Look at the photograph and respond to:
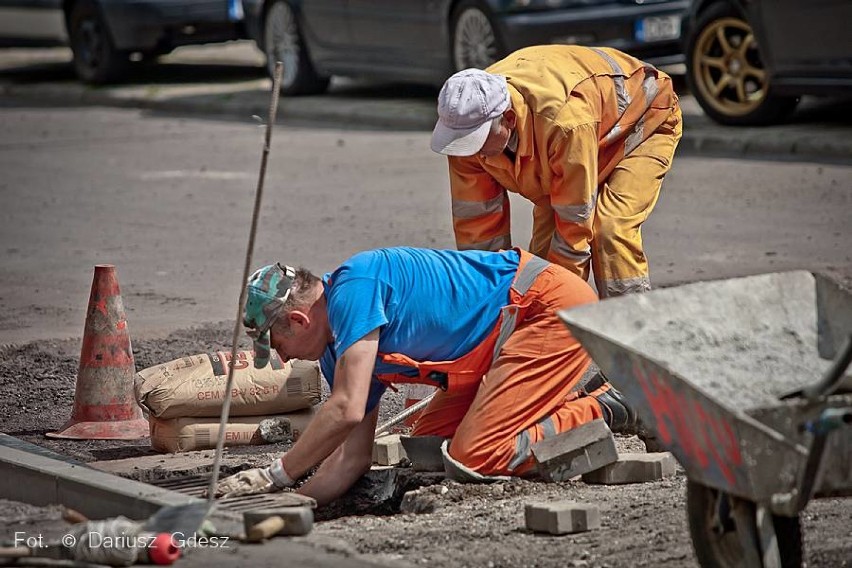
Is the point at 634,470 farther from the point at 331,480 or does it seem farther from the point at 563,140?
the point at 563,140

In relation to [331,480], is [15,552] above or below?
above

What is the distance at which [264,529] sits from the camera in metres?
5.09

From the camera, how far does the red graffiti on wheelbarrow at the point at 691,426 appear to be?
4121mm

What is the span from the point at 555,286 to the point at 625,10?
8725mm

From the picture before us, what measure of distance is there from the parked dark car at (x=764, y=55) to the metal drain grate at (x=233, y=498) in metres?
7.57

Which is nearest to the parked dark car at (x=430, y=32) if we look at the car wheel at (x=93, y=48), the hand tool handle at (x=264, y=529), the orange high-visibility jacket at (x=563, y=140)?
the car wheel at (x=93, y=48)

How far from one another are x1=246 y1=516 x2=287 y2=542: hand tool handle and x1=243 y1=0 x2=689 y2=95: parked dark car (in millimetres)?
9578

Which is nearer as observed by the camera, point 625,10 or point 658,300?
point 658,300

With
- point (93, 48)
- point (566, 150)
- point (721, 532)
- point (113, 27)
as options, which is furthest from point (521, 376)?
point (93, 48)

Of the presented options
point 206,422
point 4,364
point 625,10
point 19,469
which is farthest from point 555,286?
point 625,10

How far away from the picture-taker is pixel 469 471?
5777 millimetres

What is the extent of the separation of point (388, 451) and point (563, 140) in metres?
1.30

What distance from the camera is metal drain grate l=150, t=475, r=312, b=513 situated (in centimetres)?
540

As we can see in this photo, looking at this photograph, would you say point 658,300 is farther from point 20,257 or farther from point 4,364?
point 20,257
